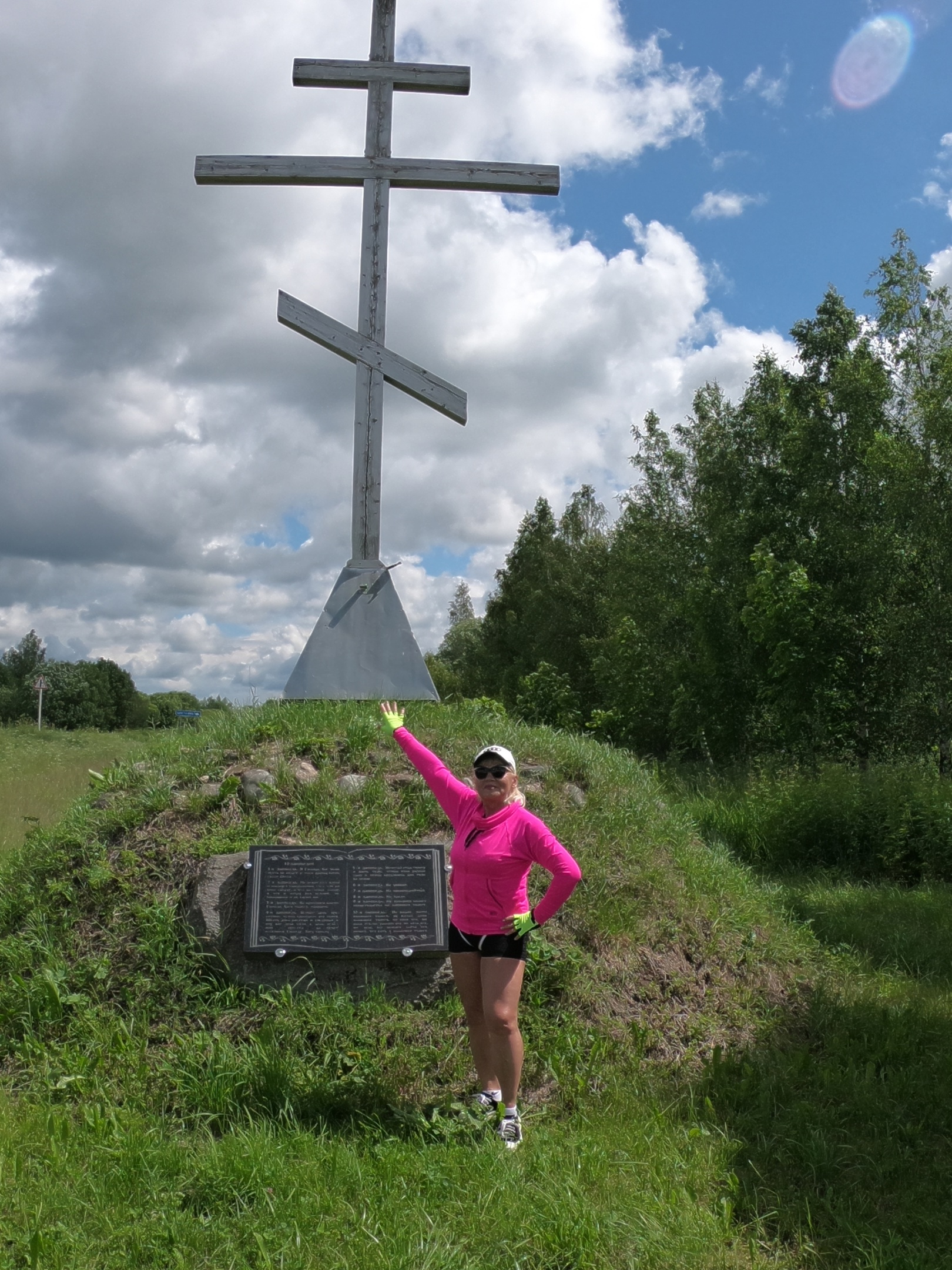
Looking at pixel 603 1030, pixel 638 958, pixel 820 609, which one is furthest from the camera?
pixel 820 609

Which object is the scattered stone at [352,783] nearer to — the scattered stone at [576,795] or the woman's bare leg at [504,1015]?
the scattered stone at [576,795]

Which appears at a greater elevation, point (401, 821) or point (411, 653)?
→ point (411, 653)

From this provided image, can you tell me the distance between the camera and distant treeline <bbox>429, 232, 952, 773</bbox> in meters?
16.4

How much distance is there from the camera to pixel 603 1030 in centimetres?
489

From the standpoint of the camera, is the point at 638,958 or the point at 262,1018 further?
the point at 638,958

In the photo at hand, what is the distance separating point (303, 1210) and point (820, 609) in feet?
53.0

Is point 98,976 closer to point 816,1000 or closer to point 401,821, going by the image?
point 401,821

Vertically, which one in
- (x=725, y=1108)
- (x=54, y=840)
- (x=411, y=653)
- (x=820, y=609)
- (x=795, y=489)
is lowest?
(x=725, y=1108)

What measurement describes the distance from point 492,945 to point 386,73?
7.70 m

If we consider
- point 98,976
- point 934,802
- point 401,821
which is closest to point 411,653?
point 401,821

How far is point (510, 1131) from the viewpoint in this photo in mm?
3852

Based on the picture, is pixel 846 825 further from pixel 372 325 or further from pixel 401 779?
pixel 372 325

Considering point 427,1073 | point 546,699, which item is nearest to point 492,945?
point 427,1073

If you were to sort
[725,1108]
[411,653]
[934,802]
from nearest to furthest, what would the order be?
1. [725,1108]
2. [411,653]
3. [934,802]
